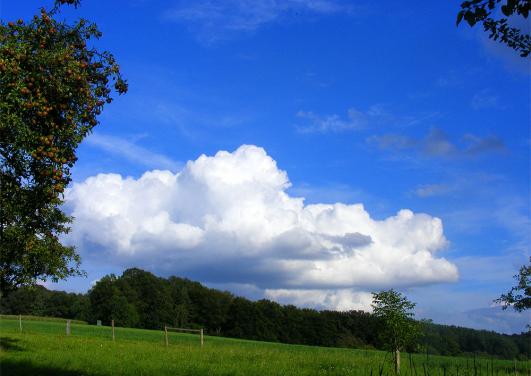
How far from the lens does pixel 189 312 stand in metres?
139

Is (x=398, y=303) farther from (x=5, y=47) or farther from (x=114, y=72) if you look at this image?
(x=5, y=47)

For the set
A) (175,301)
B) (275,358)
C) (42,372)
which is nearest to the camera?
(42,372)

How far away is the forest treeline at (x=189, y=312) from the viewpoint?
122625 mm

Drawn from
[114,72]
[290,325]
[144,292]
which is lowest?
[290,325]

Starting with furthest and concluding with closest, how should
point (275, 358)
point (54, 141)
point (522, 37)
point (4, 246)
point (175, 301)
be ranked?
1. point (175, 301)
2. point (275, 358)
3. point (4, 246)
4. point (54, 141)
5. point (522, 37)

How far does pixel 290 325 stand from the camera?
5044 inches

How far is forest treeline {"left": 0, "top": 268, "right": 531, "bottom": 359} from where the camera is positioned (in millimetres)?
122625

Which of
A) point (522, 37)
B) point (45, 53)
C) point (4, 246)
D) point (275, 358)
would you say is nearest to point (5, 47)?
point (45, 53)

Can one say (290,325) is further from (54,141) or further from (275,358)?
(54,141)

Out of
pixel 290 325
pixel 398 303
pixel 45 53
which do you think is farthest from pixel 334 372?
pixel 290 325

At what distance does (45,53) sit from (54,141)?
2.04 m

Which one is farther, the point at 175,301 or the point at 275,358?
the point at 175,301

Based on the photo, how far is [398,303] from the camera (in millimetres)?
22922

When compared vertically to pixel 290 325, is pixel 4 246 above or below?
above
